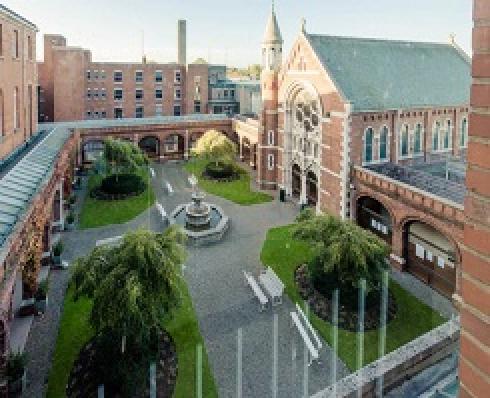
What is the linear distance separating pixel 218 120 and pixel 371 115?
25.8 meters

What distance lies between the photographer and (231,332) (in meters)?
18.8

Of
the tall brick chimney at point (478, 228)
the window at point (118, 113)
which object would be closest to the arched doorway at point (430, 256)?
the tall brick chimney at point (478, 228)

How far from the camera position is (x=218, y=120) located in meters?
→ 53.0

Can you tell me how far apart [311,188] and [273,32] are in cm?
1359

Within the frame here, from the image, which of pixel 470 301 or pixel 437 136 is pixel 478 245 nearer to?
pixel 470 301

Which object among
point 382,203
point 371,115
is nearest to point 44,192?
point 382,203

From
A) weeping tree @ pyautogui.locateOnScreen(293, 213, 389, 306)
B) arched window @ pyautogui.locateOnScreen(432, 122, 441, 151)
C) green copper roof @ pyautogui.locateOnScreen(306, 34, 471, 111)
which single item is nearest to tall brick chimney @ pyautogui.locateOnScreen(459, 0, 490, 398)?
weeping tree @ pyautogui.locateOnScreen(293, 213, 389, 306)

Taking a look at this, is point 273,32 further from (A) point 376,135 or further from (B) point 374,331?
(B) point 374,331

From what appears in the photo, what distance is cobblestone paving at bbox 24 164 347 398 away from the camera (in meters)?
16.0

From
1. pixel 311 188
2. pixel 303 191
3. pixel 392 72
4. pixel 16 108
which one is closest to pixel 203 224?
pixel 303 191

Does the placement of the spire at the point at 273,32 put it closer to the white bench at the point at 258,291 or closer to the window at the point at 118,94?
the white bench at the point at 258,291

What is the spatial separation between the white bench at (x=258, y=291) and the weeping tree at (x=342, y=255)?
2.82 meters

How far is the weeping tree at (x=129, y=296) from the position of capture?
14344 mm

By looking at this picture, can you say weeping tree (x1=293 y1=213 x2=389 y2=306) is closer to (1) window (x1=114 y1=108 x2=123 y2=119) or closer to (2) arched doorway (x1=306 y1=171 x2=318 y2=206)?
(2) arched doorway (x1=306 y1=171 x2=318 y2=206)
